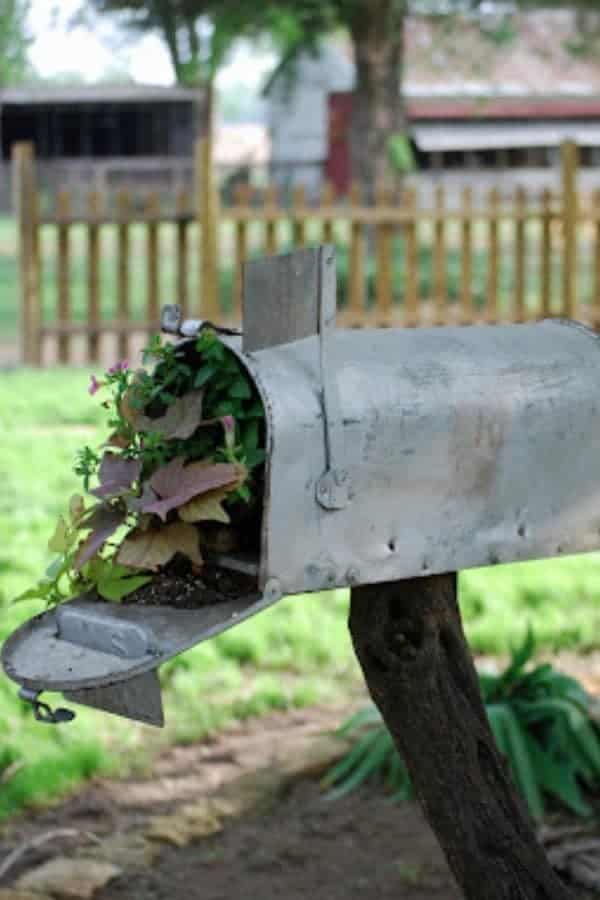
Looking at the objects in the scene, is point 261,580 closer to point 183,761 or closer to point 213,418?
point 213,418

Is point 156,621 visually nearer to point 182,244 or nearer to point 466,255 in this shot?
point 182,244

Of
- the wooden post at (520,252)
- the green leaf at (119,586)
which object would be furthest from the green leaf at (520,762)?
the wooden post at (520,252)

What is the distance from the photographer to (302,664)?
16.6ft

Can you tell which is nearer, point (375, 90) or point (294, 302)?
point (294, 302)

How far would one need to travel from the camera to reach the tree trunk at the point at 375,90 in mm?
19891

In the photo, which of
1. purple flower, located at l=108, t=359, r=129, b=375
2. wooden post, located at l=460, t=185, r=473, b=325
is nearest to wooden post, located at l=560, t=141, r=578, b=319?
wooden post, located at l=460, t=185, r=473, b=325

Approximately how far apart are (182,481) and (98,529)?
18cm

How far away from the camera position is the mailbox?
7.52ft

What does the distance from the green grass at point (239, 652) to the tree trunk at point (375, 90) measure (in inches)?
519

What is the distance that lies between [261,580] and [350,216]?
1120 centimetres

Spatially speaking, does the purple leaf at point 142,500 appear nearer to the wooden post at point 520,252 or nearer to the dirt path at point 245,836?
the dirt path at point 245,836

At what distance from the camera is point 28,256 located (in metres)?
13.3

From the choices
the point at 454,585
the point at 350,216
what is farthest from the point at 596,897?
the point at 350,216

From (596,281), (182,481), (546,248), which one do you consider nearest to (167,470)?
(182,481)
